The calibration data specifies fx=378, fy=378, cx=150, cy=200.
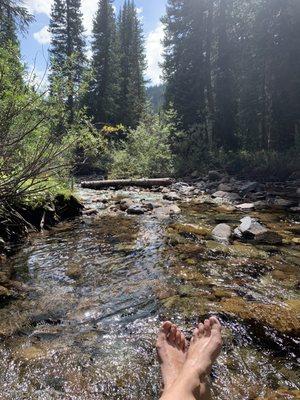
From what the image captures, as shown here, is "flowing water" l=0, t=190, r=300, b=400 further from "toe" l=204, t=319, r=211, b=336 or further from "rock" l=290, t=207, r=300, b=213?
"rock" l=290, t=207, r=300, b=213

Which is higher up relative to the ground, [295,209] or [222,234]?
[222,234]

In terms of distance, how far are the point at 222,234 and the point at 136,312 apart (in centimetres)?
316

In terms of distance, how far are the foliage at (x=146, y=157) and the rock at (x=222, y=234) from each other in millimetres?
10881

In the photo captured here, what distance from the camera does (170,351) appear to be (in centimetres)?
294

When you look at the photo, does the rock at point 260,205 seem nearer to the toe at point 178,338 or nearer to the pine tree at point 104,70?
the toe at point 178,338

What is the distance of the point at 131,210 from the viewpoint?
9117 mm

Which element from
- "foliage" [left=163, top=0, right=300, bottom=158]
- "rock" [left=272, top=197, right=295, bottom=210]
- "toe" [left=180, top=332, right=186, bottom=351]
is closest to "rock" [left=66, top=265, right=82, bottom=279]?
"toe" [left=180, top=332, right=186, bottom=351]

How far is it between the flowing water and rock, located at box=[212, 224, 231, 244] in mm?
278

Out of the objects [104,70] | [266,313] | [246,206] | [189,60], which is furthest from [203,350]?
[104,70]

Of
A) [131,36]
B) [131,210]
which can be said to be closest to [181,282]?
[131,210]

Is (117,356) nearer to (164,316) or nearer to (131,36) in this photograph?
(164,316)

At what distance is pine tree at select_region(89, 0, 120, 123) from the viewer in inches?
1172

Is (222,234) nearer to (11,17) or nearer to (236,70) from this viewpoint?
(11,17)

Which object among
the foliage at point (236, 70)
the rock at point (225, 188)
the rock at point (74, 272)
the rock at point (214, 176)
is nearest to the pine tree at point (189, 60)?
the foliage at point (236, 70)
